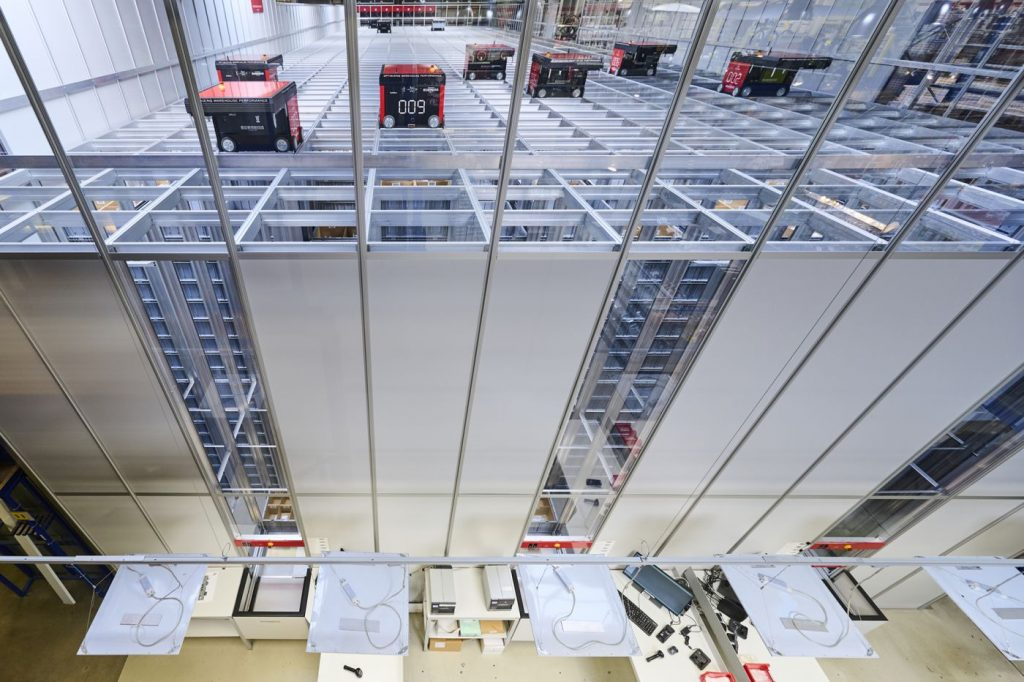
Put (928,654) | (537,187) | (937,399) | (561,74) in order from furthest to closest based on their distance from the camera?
1. (928,654)
2. (937,399)
3. (537,187)
4. (561,74)

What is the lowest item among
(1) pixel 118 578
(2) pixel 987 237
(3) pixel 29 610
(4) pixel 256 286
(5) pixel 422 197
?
(3) pixel 29 610

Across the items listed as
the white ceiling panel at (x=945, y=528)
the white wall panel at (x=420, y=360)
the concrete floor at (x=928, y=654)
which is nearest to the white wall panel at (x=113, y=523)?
the white wall panel at (x=420, y=360)

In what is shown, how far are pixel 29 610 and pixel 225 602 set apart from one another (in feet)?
8.19

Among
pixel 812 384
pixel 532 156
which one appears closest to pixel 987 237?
pixel 812 384

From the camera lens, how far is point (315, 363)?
10.8 ft

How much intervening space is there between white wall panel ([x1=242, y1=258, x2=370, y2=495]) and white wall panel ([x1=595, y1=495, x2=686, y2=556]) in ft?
8.37

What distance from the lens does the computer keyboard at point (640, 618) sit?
15.5ft

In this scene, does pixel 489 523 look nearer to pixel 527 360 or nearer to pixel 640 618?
pixel 640 618

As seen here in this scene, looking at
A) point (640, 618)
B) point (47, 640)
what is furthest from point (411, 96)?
point (47, 640)

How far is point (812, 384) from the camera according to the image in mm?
3670

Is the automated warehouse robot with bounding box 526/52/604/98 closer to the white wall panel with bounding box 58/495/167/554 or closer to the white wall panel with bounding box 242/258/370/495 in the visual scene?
the white wall panel with bounding box 242/258/370/495

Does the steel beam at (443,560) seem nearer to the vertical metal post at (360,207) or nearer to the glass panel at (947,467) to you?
the vertical metal post at (360,207)

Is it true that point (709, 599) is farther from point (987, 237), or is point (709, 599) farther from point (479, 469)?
point (987, 237)

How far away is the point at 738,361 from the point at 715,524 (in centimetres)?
236
